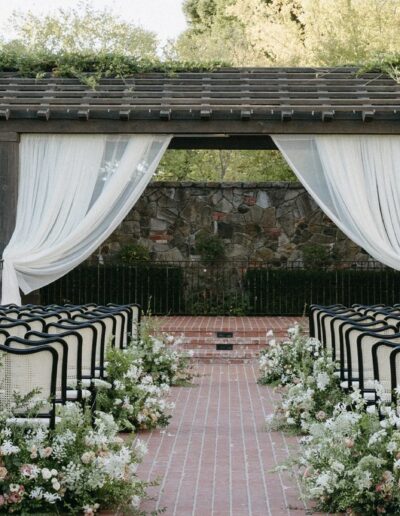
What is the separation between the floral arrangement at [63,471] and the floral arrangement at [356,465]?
92 centimetres

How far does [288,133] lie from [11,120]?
12.8ft

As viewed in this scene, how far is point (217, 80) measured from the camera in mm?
16344

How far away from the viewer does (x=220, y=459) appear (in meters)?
6.94

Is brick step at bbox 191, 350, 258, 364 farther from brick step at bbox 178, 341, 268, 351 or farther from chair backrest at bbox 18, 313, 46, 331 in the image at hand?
chair backrest at bbox 18, 313, 46, 331

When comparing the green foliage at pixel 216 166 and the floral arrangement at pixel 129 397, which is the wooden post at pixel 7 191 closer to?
the floral arrangement at pixel 129 397

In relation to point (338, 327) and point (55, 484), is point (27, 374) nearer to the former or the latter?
point (55, 484)

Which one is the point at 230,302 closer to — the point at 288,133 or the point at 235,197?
the point at 235,197

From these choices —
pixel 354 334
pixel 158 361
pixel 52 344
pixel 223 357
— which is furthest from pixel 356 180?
pixel 52 344

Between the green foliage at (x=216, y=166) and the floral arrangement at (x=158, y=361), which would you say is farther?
the green foliage at (x=216, y=166)

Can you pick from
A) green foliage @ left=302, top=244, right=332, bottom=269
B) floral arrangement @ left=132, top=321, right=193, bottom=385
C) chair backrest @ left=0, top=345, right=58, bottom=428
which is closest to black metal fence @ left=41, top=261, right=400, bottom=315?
green foliage @ left=302, top=244, right=332, bottom=269

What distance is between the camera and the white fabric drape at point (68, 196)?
1480cm

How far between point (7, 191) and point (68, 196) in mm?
864

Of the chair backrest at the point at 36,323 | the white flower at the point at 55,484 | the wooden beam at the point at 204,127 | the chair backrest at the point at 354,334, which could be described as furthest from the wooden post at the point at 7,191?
the white flower at the point at 55,484

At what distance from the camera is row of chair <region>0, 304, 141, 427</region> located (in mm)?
5527
